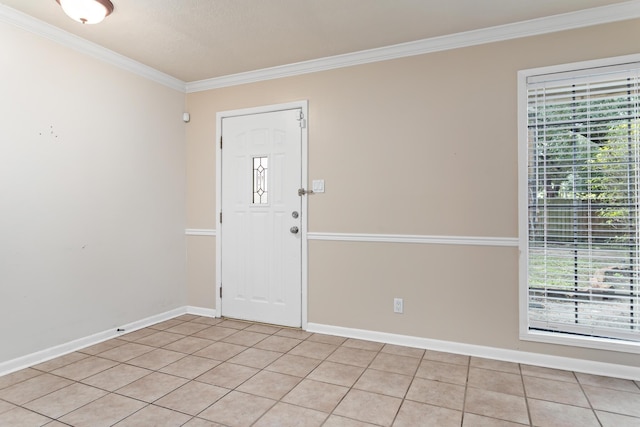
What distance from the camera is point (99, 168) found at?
10.3 feet

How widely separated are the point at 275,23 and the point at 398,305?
2377 mm

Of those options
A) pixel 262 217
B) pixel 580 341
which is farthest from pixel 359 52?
pixel 580 341

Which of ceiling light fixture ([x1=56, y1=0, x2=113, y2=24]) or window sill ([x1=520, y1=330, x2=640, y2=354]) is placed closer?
ceiling light fixture ([x1=56, y1=0, x2=113, y2=24])

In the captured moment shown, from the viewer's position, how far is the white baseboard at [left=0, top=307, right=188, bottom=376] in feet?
8.41

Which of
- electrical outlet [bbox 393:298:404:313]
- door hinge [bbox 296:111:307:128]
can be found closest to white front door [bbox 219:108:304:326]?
door hinge [bbox 296:111:307:128]

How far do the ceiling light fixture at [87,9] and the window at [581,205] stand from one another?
9.52ft

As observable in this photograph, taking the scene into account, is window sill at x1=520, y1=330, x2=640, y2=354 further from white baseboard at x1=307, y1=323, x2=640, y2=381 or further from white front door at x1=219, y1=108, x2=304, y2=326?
white front door at x1=219, y1=108, x2=304, y2=326

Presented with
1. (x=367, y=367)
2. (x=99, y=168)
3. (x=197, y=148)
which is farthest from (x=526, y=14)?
(x=99, y=168)

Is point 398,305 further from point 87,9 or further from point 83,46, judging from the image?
point 83,46

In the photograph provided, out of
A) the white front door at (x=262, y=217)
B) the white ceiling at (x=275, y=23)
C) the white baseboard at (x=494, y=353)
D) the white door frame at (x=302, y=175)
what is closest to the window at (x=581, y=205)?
the white baseboard at (x=494, y=353)

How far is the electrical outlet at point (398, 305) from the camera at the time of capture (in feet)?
10.1

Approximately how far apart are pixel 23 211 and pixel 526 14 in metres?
3.75

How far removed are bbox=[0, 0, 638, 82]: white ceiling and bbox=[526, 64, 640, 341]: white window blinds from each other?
1.80 ft

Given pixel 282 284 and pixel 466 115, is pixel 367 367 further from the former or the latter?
pixel 466 115
